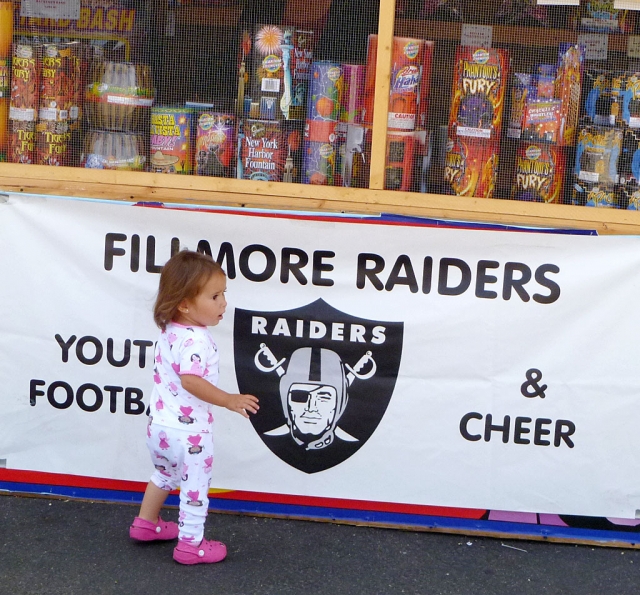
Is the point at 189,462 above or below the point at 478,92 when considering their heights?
below

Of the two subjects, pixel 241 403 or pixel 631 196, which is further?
pixel 631 196

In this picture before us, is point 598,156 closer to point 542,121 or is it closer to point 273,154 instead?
point 542,121

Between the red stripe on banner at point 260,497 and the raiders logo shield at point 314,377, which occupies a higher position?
the raiders logo shield at point 314,377

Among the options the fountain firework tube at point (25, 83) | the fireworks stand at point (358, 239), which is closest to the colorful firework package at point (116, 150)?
the fireworks stand at point (358, 239)

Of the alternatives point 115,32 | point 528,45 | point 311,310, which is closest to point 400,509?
point 311,310

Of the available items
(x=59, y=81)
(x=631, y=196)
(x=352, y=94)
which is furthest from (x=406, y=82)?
(x=59, y=81)

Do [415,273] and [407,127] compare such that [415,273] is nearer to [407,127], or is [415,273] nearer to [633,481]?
[407,127]

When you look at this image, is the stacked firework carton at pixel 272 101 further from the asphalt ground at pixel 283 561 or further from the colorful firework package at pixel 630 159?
the asphalt ground at pixel 283 561

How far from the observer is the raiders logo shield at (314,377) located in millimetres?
3514

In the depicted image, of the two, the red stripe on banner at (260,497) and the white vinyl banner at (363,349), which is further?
the red stripe on banner at (260,497)

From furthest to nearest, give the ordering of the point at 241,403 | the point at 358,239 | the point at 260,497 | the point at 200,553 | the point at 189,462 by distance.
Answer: the point at 260,497 < the point at 358,239 < the point at 200,553 < the point at 189,462 < the point at 241,403

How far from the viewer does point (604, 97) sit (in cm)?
351

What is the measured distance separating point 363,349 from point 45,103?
1.54m

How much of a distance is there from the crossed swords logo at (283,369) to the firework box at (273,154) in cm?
65
